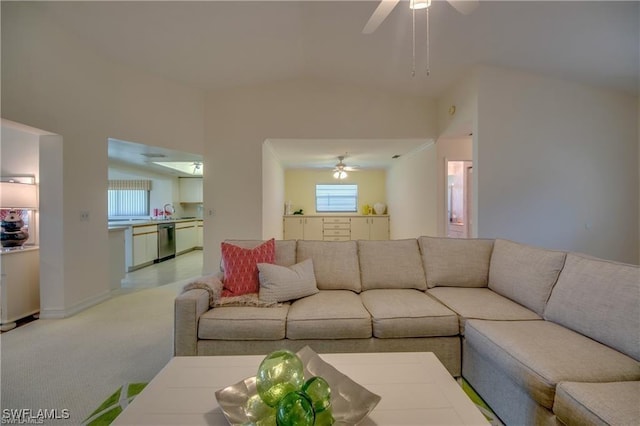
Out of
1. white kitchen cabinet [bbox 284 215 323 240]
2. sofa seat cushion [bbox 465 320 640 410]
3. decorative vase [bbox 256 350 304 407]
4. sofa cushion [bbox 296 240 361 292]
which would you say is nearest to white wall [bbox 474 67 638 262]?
sofa cushion [bbox 296 240 361 292]

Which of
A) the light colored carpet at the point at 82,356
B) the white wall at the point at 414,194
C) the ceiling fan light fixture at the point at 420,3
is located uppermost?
the ceiling fan light fixture at the point at 420,3

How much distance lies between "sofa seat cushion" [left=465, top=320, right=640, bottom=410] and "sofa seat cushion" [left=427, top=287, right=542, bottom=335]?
0.40 feet

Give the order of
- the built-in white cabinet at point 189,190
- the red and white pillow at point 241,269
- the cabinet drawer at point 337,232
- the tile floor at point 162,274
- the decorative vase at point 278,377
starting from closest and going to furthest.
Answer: the decorative vase at point 278,377 < the red and white pillow at point 241,269 < the tile floor at point 162,274 < the cabinet drawer at point 337,232 < the built-in white cabinet at point 189,190

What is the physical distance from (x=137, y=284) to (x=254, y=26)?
12.5 feet

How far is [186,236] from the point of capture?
22.7 ft

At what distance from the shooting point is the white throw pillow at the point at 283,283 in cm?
200

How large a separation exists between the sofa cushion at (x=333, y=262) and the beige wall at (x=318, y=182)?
528cm

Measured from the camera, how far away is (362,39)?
10.5 feet

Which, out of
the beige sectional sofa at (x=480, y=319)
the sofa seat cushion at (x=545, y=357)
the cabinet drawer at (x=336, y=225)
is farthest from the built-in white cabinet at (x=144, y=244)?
the sofa seat cushion at (x=545, y=357)

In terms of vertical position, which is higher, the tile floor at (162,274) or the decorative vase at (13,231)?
the decorative vase at (13,231)

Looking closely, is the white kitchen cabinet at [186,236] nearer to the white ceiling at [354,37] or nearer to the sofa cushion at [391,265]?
the white ceiling at [354,37]

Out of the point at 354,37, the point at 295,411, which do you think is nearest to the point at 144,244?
the point at 354,37

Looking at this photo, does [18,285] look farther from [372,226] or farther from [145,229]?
[372,226]

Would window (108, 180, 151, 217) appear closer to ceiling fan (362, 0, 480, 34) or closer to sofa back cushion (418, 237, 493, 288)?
ceiling fan (362, 0, 480, 34)
